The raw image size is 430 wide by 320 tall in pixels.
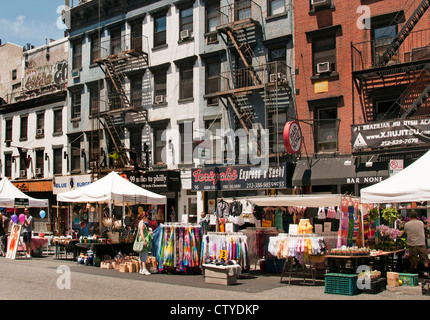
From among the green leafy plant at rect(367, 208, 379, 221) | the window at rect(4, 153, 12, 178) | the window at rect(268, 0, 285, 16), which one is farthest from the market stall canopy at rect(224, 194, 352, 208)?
the window at rect(4, 153, 12, 178)

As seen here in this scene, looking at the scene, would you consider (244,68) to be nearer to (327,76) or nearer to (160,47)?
(327,76)

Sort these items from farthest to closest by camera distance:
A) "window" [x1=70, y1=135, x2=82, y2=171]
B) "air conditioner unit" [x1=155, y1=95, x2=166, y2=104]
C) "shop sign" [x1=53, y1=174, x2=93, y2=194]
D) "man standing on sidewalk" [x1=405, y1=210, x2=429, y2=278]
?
"window" [x1=70, y1=135, x2=82, y2=171], "shop sign" [x1=53, y1=174, x2=93, y2=194], "air conditioner unit" [x1=155, y1=95, x2=166, y2=104], "man standing on sidewalk" [x1=405, y1=210, x2=429, y2=278]

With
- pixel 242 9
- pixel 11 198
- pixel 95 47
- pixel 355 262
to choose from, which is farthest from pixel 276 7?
pixel 11 198

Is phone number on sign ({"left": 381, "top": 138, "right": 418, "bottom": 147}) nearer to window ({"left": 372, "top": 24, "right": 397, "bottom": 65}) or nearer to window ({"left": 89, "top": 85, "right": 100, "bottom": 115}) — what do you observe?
window ({"left": 372, "top": 24, "right": 397, "bottom": 65})

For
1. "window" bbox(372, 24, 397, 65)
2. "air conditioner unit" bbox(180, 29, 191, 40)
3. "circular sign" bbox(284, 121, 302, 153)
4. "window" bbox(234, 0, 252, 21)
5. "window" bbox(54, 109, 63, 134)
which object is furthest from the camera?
"window" bbox(54, 109, 63, 134)

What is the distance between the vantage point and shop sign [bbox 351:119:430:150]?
16.8m

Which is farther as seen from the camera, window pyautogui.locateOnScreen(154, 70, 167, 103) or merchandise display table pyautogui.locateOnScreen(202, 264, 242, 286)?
window pyautogui.locateOnScreen(154, 70, 167, 103)

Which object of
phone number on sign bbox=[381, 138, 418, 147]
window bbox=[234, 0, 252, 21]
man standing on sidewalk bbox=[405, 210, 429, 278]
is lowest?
man standing on sidewalk bbox=[405, 210, 429, 278]

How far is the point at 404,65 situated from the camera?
17703 mm

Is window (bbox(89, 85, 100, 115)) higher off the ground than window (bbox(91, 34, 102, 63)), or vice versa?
window (bbox(91, 34, 102, 63))

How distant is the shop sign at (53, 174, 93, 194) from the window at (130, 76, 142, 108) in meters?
5.80

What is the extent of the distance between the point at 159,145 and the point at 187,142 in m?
2.15

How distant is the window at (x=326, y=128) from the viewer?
20891mm
